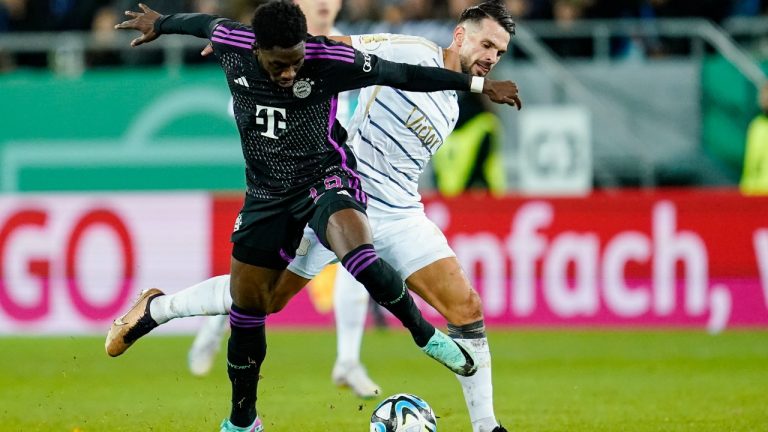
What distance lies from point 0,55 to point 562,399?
10583mm

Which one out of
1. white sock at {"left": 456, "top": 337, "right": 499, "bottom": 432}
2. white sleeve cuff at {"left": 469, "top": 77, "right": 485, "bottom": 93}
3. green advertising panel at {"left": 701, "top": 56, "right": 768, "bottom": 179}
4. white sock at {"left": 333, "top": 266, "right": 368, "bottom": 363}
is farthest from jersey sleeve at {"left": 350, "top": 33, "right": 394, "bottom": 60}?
green advertising panel at {"left": 701, "top": 56, "right": 768, "bottom": 179}

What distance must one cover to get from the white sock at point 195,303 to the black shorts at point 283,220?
1.91 feet

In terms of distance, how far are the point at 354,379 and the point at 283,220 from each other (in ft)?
8.47

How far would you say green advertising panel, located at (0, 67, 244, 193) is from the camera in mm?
16531

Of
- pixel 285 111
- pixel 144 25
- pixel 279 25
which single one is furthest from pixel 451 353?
pixel 144 25

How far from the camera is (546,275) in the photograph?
14.5 meters

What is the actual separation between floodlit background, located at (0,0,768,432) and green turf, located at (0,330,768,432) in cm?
8

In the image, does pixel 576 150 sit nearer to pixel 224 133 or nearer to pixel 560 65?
pixel 560 65

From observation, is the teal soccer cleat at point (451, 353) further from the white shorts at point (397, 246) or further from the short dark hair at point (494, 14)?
the short dark hair at point (494, 14)

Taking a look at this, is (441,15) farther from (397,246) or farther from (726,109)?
(397,246)

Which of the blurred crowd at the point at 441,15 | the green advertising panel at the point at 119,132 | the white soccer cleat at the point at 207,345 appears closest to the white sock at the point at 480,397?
the white soccer cleat at the point at 207,345

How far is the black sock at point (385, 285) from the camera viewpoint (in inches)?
273

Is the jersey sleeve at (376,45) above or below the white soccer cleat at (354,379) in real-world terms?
above

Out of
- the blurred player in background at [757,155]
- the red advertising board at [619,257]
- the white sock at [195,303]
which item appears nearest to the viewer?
the white sock at [195,303]
